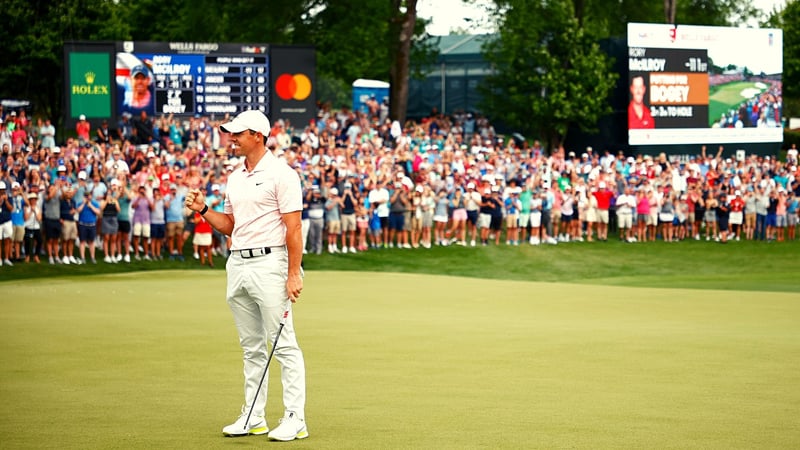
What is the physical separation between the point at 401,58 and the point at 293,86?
930cm

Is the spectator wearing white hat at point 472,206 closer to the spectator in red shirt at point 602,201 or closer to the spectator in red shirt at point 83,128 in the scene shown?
the spectator in red shirt at point 602,201

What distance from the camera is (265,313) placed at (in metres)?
7.77

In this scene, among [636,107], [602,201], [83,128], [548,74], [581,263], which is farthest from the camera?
[548,74]

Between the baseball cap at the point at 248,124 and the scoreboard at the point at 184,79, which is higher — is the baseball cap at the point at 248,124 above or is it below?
below

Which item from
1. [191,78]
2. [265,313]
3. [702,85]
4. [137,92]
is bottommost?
[265,313]

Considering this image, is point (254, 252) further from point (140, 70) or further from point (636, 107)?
point (636, 107)

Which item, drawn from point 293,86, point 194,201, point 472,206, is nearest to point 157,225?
point 293,86

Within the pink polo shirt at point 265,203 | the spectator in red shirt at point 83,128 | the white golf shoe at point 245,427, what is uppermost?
the spectator in red shirt at point 83,128

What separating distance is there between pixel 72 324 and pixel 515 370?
6759 millimetres

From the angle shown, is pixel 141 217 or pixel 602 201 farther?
pixel 602 201

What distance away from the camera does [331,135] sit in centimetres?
3912

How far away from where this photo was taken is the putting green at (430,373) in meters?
7.62

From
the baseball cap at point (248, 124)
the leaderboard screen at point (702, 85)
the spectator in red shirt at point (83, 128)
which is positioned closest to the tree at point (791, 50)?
the leaderboard screen at point (702, 85)

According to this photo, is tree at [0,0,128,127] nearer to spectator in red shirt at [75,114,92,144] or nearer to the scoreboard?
the scoreboard
